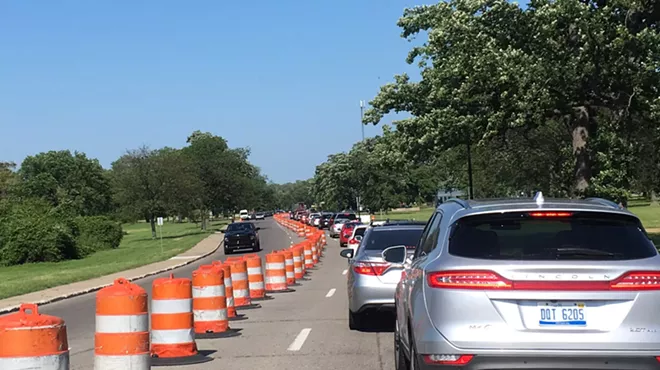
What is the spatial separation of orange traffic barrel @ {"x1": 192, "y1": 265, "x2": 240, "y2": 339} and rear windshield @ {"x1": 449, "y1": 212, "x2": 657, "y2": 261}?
20.6 feet

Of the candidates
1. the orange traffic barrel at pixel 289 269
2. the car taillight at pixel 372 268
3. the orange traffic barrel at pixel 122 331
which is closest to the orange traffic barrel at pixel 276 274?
the orange traffic barrel at pixel 289 269

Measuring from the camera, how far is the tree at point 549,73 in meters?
23.4

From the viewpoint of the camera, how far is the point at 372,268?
39.1ft

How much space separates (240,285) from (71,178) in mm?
119677

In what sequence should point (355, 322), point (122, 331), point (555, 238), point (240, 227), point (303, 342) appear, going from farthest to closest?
point (240, 227) → point (355, 322) → point (303, 342) → point (122, 331) → point (555, 238)

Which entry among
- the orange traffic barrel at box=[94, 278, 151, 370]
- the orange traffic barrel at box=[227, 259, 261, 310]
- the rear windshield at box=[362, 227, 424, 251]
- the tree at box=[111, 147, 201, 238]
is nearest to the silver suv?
the orange traffic barrel at box=[94, 278, 151, 370]

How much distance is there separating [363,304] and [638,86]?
49.4ft

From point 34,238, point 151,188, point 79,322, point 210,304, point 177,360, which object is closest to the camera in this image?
point 177,360

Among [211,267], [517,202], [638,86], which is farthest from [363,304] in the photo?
[638,86]

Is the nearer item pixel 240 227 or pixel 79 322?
pixel 79 322

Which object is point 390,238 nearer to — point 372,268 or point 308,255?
point 372,268

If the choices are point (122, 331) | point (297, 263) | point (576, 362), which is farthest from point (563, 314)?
point (297, 263)

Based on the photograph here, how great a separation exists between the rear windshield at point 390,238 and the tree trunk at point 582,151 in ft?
49.3

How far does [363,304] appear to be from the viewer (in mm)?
11797
